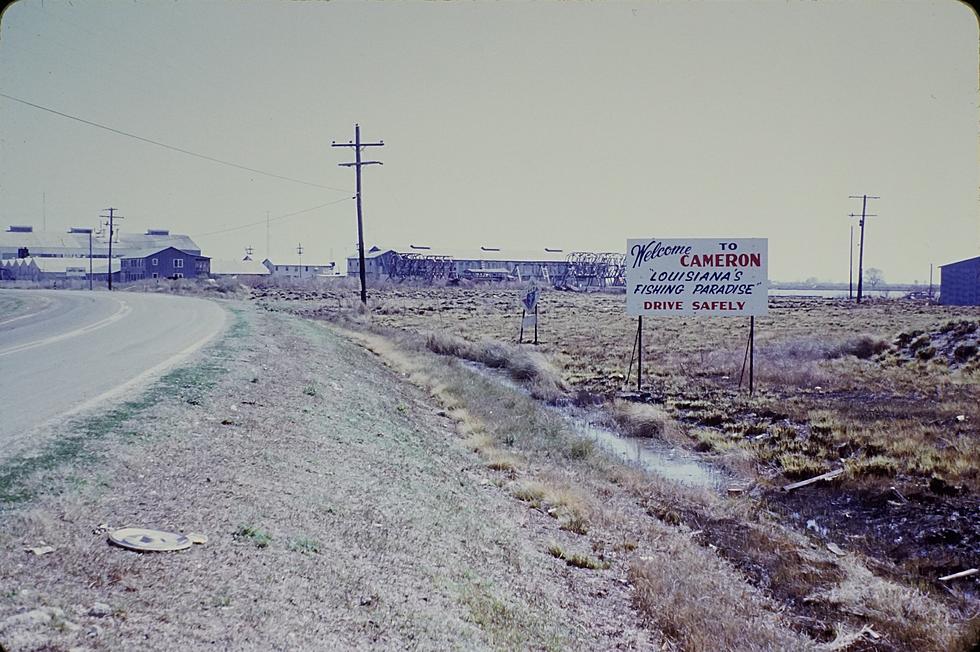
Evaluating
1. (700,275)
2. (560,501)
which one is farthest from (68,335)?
(700,275)

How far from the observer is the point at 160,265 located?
97.5m

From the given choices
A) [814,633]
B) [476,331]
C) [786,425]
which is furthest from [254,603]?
[476,331]

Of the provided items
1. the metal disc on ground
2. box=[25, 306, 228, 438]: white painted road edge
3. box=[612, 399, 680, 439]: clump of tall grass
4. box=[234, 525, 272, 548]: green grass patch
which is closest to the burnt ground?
box=[612, 399, 680, 439]: clump of tall grass

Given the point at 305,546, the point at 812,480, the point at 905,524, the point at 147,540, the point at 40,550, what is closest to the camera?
the point at 40,550

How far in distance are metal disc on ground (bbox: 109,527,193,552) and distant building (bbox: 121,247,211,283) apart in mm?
97470

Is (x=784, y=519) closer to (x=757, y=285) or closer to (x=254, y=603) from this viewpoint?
(x=254, y=603)

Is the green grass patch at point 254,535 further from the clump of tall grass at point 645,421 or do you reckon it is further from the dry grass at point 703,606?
the clump of tall grass at point 645,421

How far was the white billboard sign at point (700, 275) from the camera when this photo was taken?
73.7 feet

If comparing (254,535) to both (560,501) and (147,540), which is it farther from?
(560,501)

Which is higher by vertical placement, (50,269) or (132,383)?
(50,269)

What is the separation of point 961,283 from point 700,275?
62.7m

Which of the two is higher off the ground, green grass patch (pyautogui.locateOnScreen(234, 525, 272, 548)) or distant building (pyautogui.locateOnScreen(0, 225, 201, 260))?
distant building (pyautogui.locateOnScreen(0, 225, 201, 260))

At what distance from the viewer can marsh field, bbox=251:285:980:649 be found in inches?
357

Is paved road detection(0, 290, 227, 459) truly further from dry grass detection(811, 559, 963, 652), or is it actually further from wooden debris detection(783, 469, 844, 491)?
wooden debris detection(783, 469, 844, 491)
